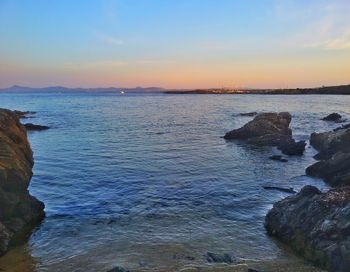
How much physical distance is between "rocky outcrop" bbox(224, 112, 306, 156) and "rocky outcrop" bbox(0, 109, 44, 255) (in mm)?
25242

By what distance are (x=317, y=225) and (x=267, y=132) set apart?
32.0 meters

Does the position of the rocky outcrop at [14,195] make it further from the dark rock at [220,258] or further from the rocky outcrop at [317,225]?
the rocky outcrop at [317,225]

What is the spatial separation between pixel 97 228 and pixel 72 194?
5.96 metres

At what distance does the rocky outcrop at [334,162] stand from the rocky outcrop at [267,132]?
461 centimetres

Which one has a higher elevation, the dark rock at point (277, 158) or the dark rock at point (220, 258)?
the dark rock at point (220, 258)

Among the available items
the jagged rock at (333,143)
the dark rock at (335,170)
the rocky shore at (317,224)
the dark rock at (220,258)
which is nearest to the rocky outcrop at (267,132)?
the jagged rock at (333,143)

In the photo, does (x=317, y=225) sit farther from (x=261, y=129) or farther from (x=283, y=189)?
(x=261, y=129)

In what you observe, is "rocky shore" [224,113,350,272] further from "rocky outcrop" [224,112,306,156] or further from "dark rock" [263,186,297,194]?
"rocky outcrop" [224,112,306,156]

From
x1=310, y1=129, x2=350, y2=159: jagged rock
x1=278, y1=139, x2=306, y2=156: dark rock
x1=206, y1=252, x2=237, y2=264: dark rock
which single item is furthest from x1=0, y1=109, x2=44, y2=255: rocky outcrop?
x1=278, y1=139, x2=306, y2=156: dark rock

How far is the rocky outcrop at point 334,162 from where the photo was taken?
23.8m

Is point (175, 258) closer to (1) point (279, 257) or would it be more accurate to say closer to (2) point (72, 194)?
(1) point (279, 257)

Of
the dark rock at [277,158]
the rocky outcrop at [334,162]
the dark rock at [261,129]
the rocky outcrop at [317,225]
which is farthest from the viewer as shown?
the dark rock at [261,129]

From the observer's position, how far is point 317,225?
1407 cm

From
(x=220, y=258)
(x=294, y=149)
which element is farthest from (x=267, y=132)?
(x=220, y=258)
